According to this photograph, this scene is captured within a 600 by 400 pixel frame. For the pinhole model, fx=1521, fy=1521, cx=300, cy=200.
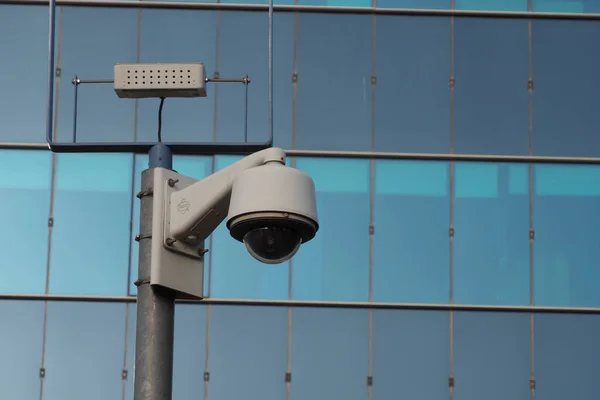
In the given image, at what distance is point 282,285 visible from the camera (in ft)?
58.0

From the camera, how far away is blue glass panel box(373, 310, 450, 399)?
56.9 feet

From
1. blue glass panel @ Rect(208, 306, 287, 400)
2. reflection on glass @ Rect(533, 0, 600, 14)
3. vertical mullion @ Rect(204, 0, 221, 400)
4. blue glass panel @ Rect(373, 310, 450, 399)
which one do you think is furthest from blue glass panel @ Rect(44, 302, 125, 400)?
reflection on glass @ Rect(533, 0, 600, 14)

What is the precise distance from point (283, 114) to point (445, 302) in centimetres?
297

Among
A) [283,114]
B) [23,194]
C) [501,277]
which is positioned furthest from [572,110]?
[23,194]

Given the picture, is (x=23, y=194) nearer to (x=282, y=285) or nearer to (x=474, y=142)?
(x=282, y=285)

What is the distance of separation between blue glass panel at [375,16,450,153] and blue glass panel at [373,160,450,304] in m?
0.31

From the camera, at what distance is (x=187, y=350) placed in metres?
17.3

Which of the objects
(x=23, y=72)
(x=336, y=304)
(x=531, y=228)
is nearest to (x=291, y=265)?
(x=336, y=304)

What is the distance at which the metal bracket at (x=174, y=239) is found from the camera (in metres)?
5.30

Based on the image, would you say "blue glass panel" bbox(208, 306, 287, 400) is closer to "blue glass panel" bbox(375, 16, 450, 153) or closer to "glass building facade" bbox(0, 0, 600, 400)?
"glass building facade" bbox(0, 0, 600, 400)

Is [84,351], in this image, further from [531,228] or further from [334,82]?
[531,228]

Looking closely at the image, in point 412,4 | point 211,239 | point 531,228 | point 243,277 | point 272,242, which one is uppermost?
point 412,4

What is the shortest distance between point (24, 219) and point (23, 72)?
188 centimetres

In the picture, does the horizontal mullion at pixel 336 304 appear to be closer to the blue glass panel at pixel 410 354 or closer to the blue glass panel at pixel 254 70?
the blue glass panel at pixel 410 354
